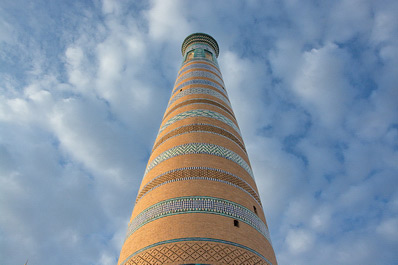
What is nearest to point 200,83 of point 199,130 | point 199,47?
point 199,130

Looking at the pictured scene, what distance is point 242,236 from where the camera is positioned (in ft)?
14.8

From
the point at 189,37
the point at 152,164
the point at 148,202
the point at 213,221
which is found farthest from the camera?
the point at 189,37

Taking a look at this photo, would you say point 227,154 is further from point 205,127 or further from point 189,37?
point 189,37

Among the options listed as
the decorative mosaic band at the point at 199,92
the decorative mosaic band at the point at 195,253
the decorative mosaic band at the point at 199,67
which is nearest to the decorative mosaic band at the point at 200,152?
the decorative mosaic band at the point at 195,253

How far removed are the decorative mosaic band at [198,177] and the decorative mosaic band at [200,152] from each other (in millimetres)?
455

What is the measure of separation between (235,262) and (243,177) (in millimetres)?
1948

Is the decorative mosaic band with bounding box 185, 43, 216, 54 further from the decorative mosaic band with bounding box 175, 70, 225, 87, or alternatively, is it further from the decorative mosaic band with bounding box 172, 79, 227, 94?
the decorative mosaic band with bounding box 172, 79, 227, 94

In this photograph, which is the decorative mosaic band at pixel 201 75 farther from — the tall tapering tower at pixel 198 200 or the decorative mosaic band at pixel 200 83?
the tall tapering tower at pixel 198 200

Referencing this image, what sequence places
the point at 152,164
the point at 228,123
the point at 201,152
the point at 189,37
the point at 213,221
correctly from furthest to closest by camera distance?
the point at 189,37 → the point at 228,123 → the point at 152,164 → the point at 201,152 → the point at 213,221

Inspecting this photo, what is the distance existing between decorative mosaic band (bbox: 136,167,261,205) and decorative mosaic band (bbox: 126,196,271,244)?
1.52 feet

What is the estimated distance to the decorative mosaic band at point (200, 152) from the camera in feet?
19.0

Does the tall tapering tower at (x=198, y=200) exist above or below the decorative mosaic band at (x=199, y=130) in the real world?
below

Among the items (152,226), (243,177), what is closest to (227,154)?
(243,177)

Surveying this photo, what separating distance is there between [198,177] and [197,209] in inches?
27.5
